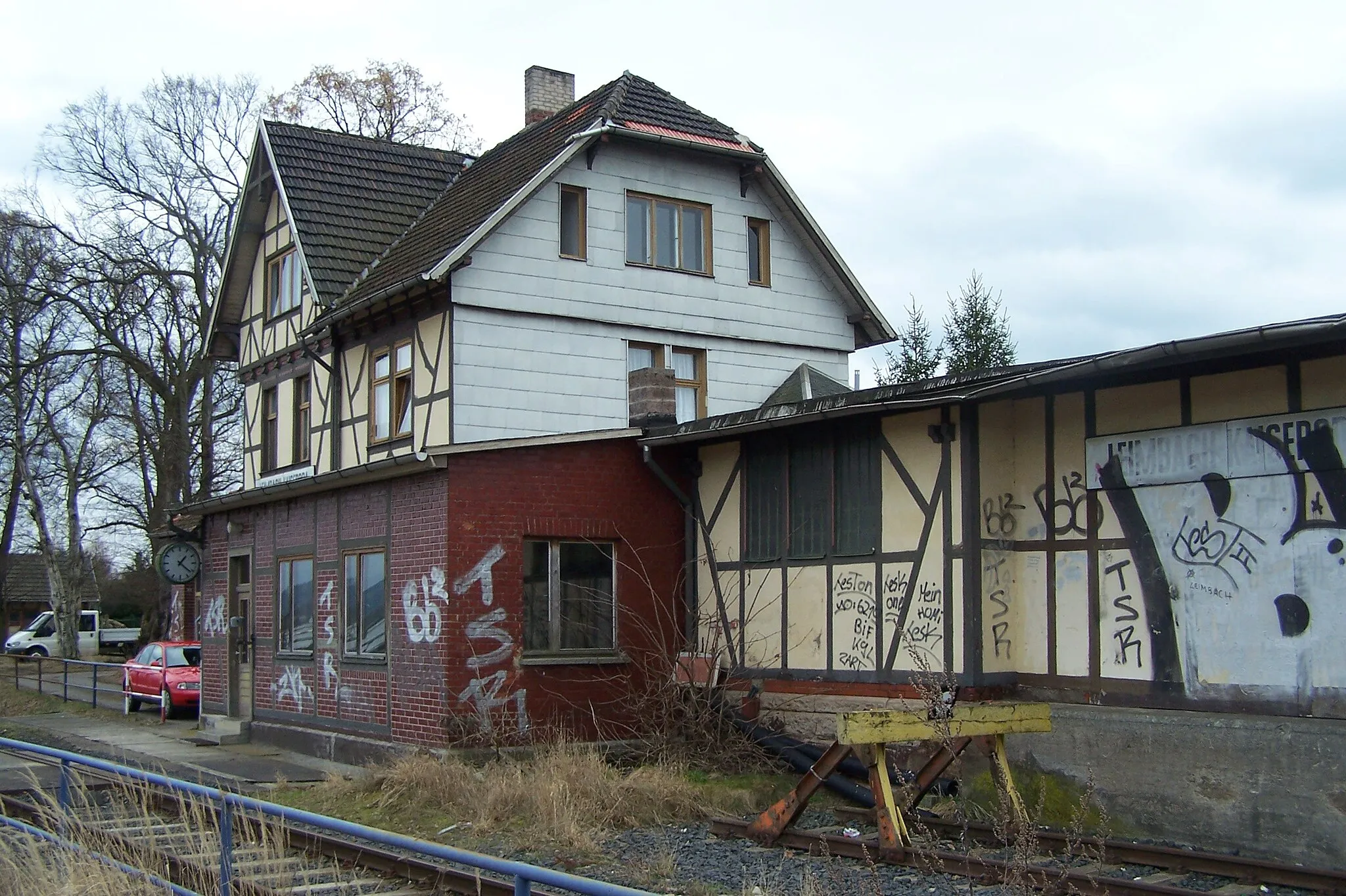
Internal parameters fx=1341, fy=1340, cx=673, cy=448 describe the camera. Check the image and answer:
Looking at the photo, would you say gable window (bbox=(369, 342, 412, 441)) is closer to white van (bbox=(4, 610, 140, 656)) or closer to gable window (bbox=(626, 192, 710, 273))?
gable window (bbox=(626, 192, 710, 273))

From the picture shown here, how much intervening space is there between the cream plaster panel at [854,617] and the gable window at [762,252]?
24.1 ft

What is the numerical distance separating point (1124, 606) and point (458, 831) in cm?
609

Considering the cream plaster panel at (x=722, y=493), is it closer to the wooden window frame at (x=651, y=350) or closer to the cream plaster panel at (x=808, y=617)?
the cream plaster panel at (x=808, y=617)

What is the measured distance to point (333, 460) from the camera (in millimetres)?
20219

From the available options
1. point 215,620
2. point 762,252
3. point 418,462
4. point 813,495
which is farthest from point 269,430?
point 813,495

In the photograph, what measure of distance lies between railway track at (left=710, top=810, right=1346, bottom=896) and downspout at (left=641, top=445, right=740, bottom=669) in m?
5.40

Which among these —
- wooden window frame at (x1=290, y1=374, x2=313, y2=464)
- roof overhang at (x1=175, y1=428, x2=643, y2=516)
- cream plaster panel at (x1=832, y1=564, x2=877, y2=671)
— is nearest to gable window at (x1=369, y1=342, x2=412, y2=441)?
roof overhang at (x1=175, y1=428, x2=643, y2=516)

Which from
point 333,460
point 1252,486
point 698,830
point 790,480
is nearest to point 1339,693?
point 1252,486

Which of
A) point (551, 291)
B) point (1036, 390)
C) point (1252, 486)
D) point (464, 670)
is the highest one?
point (551, 291)

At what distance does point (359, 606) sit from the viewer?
17.5 m

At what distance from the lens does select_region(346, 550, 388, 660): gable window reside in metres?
16.9

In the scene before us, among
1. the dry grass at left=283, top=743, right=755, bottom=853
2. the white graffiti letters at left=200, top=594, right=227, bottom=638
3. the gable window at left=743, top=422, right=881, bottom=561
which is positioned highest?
the gable window at left=743, top=422, right=881, bottom=561

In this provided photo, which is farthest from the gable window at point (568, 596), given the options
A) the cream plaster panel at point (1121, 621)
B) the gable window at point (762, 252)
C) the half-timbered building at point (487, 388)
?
the cream plaster panel at point (1121, 621)

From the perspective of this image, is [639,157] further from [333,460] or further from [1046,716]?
[1046,716]
